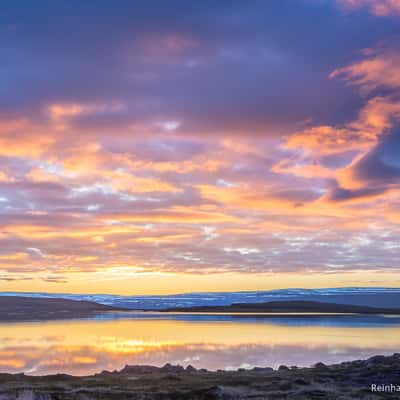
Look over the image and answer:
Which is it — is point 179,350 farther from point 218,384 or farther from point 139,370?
point 218,384

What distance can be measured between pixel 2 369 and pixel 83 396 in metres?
12.8

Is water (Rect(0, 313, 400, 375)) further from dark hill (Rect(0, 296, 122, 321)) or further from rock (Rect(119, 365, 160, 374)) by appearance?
dark hill (Rect(0, 296, 122, 321))

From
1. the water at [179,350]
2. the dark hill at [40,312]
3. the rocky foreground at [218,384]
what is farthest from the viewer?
the dark hill at [40,312]

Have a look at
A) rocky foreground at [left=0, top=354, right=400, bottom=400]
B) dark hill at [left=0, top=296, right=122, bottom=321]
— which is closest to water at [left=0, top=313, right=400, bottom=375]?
rocky foreground at [left=0, top=354, right=400, bottom=400]

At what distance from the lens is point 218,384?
66.8 ft

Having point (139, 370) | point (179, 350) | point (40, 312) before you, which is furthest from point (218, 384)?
point (40, 312)

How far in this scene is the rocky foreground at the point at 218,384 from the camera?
Answer: 704 inches

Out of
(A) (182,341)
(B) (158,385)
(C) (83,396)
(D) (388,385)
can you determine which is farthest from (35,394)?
(A) (182,341)

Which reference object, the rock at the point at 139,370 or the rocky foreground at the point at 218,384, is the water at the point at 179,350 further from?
the rocky foreground at the point at 218,384

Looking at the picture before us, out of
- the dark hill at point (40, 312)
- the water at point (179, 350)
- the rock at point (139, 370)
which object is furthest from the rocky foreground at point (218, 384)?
the dark hill at point (40, 312)

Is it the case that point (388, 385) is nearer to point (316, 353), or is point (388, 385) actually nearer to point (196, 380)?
point (196, 380)

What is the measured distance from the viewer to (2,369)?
2872 centimetres

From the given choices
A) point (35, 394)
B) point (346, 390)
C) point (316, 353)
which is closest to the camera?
point (35, 394)

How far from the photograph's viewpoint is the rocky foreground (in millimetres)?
17888
